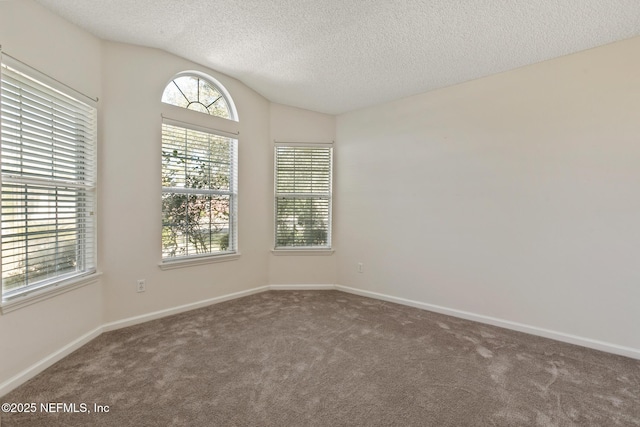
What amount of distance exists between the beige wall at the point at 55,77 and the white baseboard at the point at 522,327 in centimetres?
312

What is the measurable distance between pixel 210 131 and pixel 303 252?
2.03 m

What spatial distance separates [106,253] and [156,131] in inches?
51.3

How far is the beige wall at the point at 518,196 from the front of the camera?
245cm

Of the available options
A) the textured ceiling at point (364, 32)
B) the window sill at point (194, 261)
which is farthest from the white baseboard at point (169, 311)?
the textured ceiling at point (364, 32)

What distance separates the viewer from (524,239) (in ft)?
9.37

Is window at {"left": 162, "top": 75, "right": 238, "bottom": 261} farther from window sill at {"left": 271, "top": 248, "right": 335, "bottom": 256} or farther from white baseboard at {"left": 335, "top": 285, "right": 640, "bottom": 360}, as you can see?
white baseboard at {"left": 335, "top": 285, "right": 640, "bottom": 360}

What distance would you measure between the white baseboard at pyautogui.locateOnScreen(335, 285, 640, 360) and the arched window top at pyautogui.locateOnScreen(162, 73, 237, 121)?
306cm

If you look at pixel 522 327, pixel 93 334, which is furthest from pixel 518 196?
pixel 93 334

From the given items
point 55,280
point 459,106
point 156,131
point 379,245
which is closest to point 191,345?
point 55,280

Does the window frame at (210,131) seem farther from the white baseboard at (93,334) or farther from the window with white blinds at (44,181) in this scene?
the window with white blinds at (44,181)

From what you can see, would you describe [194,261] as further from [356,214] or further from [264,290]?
[356,214]

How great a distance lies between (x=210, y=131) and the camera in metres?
3.42

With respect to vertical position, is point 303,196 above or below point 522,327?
above

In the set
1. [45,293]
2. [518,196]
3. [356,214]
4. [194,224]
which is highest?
[518,196]
